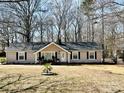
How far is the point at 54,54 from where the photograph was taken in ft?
157

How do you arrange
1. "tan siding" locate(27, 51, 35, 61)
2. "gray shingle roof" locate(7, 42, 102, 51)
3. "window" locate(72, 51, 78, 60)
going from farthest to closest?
"gray shingle roof" locate(7, 42, 102, 51) < "window" locate(72, 51, 78, 60) < "tan siding" locate(27, 51, 35, 61)

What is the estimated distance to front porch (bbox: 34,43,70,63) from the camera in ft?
156

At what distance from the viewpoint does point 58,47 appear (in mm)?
47781

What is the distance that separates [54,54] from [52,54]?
317 mm

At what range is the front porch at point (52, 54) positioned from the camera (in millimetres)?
47562

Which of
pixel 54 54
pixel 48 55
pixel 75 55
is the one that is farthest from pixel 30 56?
pixel 75 55

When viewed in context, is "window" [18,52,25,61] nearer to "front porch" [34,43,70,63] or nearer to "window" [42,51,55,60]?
"front porch" [34,43,70,63]

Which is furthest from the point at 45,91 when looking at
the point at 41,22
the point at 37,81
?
the point at 41,22

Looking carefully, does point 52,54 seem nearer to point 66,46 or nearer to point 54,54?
point 54,54

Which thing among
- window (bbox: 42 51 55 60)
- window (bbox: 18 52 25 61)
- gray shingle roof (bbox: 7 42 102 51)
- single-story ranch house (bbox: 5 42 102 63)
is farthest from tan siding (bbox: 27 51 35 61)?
window (bbox: 42 51 55 60)

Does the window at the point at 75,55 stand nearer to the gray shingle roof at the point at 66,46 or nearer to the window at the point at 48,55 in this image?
the gray shingle roof at the point at 66,46

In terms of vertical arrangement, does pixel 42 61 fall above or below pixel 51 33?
below

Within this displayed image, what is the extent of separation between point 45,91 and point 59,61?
1160 inches

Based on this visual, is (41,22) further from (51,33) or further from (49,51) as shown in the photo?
(49,51)
